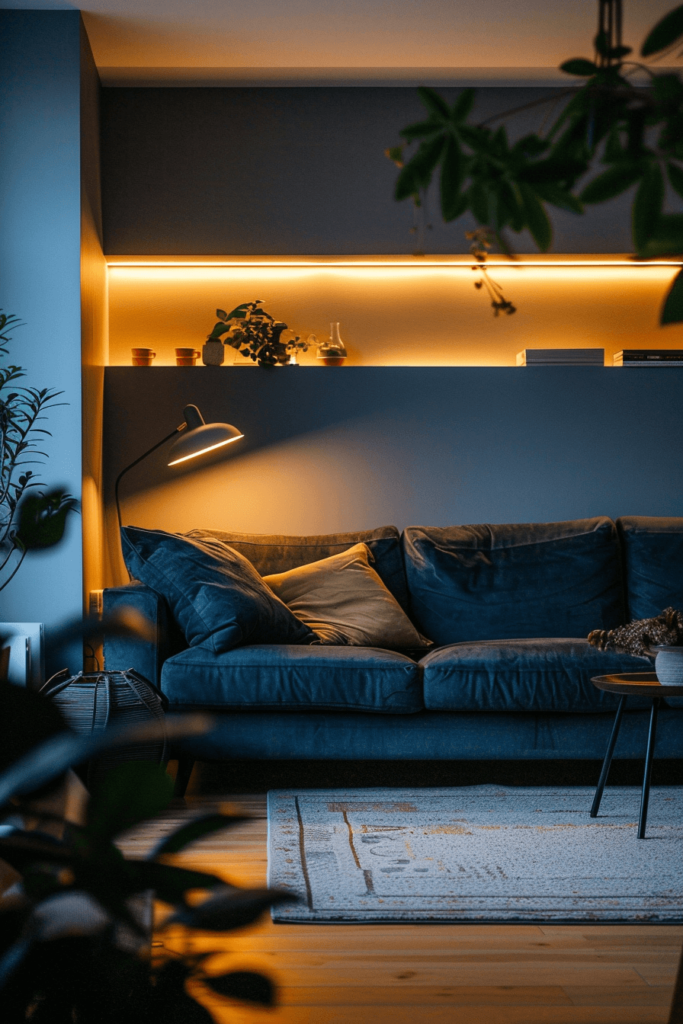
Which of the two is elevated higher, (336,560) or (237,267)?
(237,267)

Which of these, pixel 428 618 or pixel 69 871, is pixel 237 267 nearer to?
pixel 428 618

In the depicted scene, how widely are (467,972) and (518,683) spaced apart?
4.31ft

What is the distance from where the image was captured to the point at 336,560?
3.58 m

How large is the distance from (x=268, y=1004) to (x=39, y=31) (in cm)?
400

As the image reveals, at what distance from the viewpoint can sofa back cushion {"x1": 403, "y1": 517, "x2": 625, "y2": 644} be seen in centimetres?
356

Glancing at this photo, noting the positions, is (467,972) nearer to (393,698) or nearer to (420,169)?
(393,698)

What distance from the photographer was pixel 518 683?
2930 millimetres

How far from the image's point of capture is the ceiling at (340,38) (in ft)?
11.5

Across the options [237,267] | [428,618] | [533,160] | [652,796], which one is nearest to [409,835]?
[652,796]

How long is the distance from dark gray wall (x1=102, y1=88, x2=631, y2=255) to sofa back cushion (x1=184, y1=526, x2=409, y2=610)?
137cm

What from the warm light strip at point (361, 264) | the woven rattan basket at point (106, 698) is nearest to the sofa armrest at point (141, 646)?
the woven rattan basket at point (106, 698)

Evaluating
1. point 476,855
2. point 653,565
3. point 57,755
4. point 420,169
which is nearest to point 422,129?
point 420,169

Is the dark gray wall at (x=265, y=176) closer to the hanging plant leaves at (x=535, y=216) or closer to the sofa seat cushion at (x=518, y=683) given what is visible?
the sofa seat cushion at (x=518, y=683)

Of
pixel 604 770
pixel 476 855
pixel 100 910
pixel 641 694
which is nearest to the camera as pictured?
pixel 100 910
